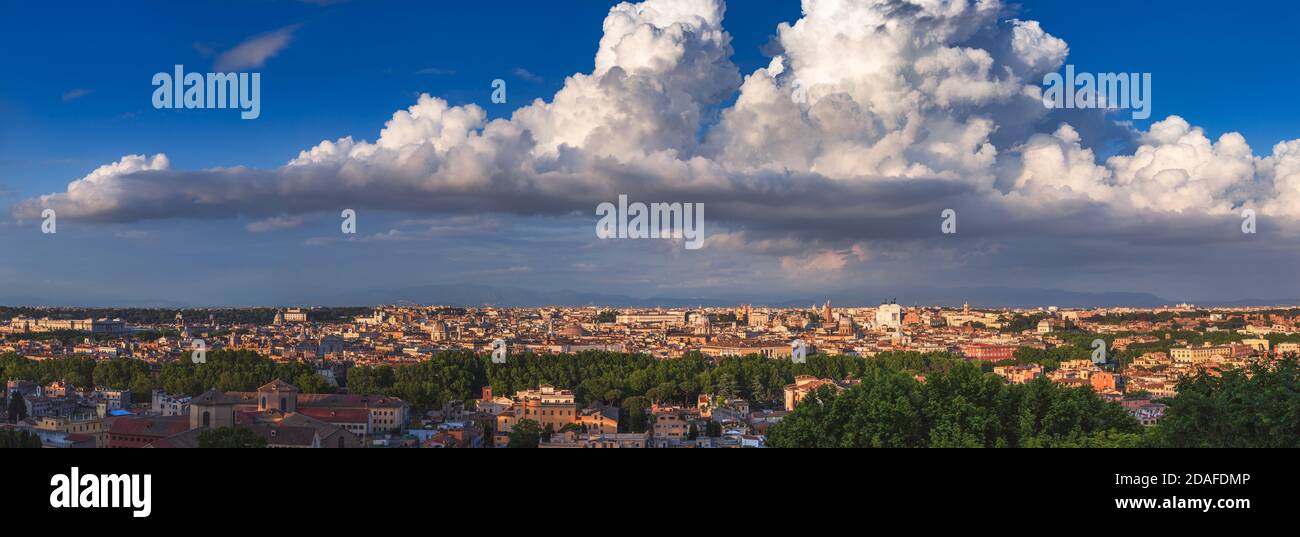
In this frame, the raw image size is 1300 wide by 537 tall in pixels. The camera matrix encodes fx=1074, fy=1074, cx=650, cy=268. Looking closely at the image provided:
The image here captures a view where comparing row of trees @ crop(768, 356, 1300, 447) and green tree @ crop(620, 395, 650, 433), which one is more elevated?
row of trees @ crop(768, 356, 1300, 447)

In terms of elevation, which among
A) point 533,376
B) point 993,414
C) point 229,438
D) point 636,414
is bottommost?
point 636,414

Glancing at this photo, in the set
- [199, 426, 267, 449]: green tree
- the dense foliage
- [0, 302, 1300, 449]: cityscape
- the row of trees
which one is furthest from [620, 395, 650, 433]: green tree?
the dense foliage

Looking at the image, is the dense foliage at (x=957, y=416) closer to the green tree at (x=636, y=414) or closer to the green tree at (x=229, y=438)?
the green tree at (x=229, y=438)

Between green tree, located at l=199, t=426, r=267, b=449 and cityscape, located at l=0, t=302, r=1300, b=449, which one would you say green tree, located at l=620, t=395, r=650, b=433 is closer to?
cityscape, located at l=0, t=302, r=1300, b=449

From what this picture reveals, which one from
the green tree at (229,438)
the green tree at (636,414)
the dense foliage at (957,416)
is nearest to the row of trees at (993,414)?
the dense foliage at (957,416)

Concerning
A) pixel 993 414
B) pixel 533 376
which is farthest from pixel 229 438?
pixel 533 376

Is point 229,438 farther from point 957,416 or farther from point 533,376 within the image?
point 533,376

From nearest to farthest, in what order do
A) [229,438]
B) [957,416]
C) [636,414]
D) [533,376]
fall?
[957,416] → [229,438] → [636,414] → [533,376]

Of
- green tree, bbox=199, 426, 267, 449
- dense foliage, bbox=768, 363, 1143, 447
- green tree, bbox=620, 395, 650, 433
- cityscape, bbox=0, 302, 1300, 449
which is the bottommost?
green tree, bbox=620, 395, 650, 433
